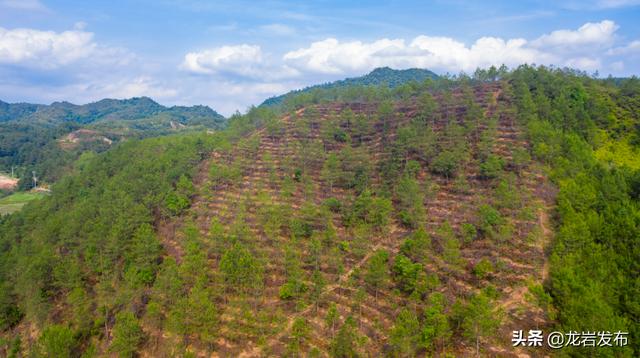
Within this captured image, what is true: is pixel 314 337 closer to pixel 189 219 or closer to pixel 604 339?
pixel 604 339

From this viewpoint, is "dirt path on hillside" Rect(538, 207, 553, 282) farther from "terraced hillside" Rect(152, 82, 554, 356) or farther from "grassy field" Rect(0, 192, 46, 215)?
"grassy field" Rect(0, 192, 46, 215)

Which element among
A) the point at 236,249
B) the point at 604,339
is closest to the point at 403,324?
the point at 604,339

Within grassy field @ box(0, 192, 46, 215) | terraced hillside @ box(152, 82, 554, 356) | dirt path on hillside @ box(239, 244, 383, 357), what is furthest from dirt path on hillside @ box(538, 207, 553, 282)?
grassy field @ box(0, 192, 46, 215)

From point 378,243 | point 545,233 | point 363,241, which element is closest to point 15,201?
point 363,241

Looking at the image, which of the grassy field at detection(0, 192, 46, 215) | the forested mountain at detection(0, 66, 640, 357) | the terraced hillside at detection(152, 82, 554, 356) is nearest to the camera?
the forested mountain at detection(0, 66, 640, 357)

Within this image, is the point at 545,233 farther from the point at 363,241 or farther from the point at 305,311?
the point at 305,311

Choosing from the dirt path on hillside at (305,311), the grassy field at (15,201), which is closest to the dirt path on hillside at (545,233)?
the dirt path on hillside at (305,311)
